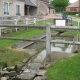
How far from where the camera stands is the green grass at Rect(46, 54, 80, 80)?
5835 mm

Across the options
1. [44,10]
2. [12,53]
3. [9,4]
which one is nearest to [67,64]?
[12,53]

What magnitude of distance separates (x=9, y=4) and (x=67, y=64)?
75.4 ft

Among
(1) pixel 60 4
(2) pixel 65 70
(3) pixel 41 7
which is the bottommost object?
(2) pixel 65 70

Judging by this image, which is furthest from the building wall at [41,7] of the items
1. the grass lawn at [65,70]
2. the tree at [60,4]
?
the grass lawn at [65,70]

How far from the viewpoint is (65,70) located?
6.21 metres

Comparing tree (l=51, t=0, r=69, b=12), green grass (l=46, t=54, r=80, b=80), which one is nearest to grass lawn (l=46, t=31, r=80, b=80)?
green grass (l=46, t=54, r=80, b=80)

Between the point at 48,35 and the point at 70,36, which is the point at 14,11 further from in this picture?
the point at 48,35

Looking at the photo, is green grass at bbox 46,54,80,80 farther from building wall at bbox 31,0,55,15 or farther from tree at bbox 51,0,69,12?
tree at bbox 51,0,69,12

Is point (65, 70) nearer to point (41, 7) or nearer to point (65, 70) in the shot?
point (65, 70)

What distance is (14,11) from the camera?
99.0 ft

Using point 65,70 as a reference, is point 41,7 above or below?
above

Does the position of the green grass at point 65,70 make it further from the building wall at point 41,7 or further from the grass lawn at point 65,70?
the building wall at point 41,7

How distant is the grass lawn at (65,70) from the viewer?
583 cm

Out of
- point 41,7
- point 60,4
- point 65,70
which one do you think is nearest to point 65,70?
point 65,70
